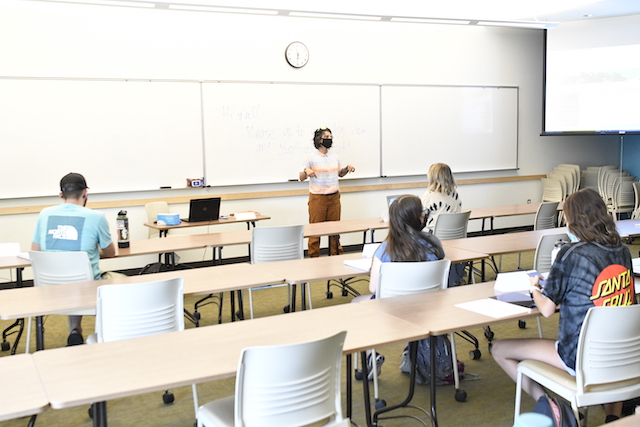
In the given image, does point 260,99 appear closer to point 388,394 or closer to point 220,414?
point 388,394

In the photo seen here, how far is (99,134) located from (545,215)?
487 centimetres

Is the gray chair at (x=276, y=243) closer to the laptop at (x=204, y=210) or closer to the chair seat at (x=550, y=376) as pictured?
the laptop at (x=204, y=210)

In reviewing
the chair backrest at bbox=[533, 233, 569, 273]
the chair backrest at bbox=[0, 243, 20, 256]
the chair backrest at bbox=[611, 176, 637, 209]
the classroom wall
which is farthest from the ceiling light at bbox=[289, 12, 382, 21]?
the chair backrest at bbox=[611, 176, 637, 209]

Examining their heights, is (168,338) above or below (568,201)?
below

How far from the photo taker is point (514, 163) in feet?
30.9

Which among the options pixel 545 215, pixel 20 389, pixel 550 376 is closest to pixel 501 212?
pixel 545 215

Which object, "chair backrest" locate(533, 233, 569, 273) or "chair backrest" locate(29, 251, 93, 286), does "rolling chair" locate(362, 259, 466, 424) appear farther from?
"chair backrest" locate(29, 251, 93, 286)

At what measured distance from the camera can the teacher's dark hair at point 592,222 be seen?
2607mm

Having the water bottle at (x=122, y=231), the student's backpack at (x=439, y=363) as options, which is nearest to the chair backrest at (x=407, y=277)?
the student's backpack at (x=439, y=363)

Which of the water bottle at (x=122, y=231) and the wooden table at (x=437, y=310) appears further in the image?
the water bottle at (x=122, y=231)

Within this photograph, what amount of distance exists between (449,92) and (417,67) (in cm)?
→ 65

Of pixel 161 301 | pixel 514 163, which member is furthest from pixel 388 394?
pixel 514 163

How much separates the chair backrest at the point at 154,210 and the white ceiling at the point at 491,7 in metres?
2.71

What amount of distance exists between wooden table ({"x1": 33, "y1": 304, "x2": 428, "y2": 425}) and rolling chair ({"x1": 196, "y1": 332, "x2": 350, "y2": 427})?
13cm
